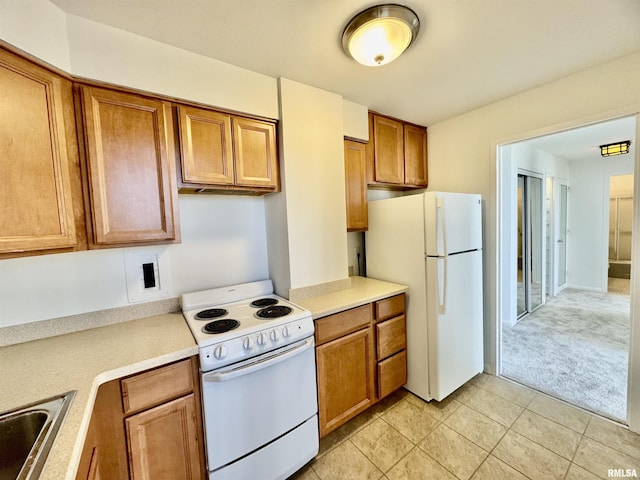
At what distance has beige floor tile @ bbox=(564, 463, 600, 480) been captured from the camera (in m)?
1.43

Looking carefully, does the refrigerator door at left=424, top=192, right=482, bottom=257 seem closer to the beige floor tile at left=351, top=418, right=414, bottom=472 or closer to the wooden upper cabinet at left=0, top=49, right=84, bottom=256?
the beige floor tile at left=351, top=418, right=414, bottom=472

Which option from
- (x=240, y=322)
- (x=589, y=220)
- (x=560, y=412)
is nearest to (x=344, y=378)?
(x=240, y=322)

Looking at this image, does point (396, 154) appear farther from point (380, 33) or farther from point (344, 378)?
point (344, 378)

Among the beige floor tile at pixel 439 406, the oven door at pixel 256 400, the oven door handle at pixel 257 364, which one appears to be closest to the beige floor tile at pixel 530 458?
the beige floor tile at pixel 439 406

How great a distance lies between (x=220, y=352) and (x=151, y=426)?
417 mm

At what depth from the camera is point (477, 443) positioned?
5.55 feet

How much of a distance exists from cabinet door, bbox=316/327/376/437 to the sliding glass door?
2913 mm

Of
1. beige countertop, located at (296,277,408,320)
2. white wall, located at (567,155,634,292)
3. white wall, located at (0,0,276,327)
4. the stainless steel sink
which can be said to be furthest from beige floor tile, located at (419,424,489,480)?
white wall, located at (567,155,634,292)

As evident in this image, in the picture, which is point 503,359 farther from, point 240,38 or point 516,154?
point 240,38

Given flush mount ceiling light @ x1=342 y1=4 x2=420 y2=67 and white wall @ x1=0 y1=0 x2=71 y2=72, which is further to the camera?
flush mount ceiling light @ x1=342 y1=4 x2=420 y2=67

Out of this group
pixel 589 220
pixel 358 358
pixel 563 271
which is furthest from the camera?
pixel 563 271

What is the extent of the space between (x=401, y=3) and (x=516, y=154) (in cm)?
297

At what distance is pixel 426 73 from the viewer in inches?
Answer: 70.4

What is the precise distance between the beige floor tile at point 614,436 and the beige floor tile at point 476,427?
1.78ft
